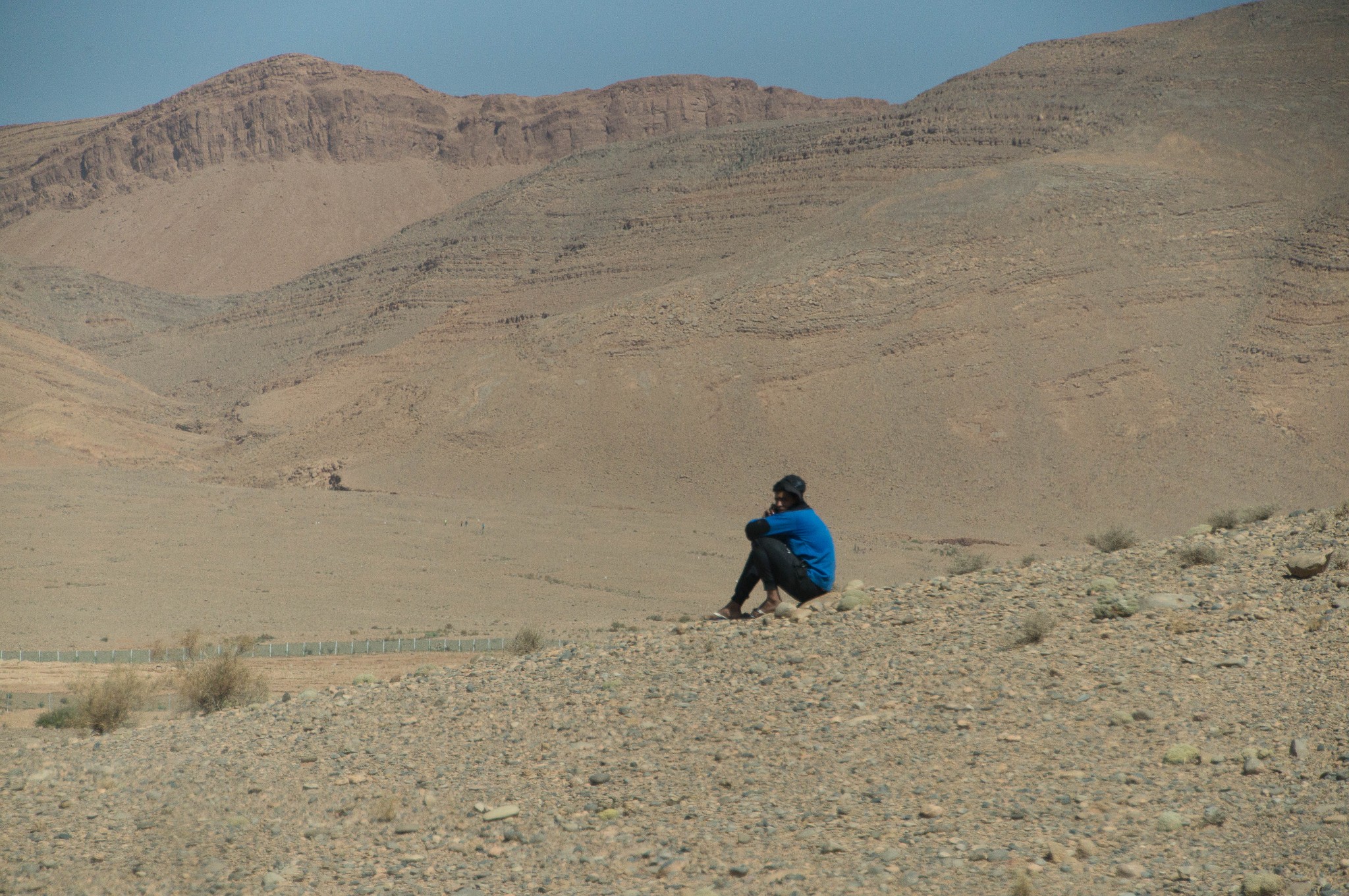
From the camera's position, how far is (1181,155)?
183ft

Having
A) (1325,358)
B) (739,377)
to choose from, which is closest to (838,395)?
(739,377)

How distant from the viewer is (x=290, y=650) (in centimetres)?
2250

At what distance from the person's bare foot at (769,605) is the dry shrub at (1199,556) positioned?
317cm

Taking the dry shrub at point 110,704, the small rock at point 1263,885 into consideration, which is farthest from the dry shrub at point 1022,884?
the dry shrub at point 110,704

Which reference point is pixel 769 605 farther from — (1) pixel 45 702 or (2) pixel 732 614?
(1) pixel 45 702

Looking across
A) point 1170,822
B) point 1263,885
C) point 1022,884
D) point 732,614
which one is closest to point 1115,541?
point 732,614

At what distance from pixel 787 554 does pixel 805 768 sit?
2.86 metres

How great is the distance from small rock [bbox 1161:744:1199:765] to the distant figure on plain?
3.51m

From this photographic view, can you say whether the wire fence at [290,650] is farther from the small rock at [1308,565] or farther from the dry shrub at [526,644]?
Result: the small rock at [1308,565]

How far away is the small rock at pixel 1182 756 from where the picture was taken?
627cm

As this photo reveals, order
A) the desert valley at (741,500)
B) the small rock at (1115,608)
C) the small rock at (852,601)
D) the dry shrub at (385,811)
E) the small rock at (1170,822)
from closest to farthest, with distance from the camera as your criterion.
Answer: the small rock at (1170,822) < the desert valley at (741,500) < the dry shrub at (385,811) < the small rock at (1115,608) < the small rock at (852,601)

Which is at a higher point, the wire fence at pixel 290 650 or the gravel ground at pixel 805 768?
the gravel ground at pixel 805 768

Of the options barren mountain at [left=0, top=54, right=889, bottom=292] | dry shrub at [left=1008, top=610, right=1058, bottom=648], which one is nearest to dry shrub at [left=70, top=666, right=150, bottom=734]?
dry shrub at [left=1008, top=610, right=1058, bottom=648]

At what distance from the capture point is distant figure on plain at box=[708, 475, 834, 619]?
9.49 meters
